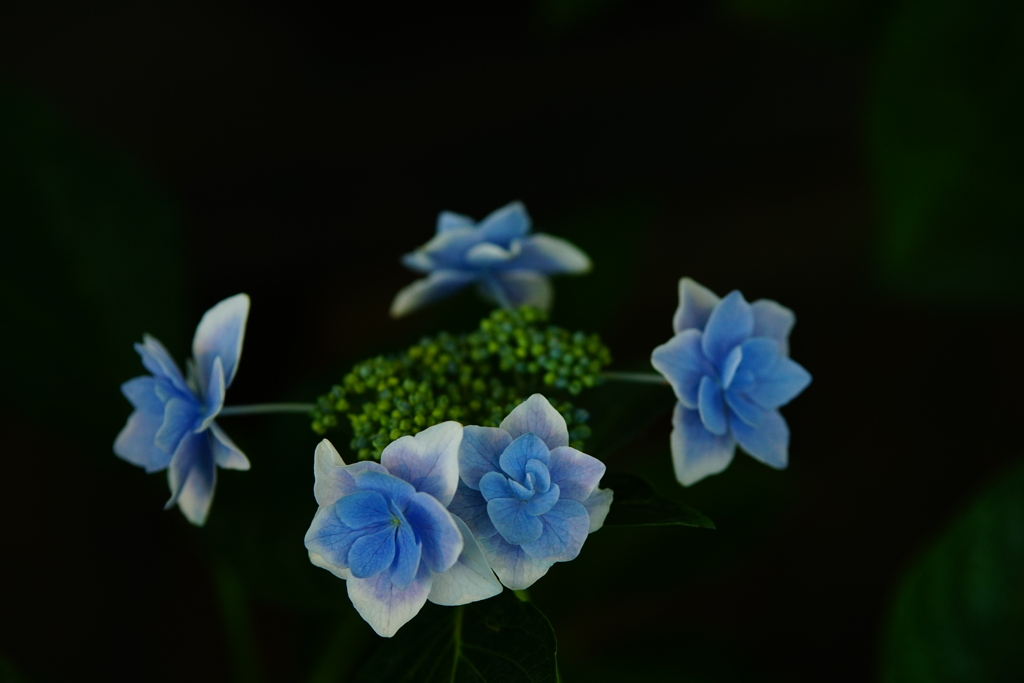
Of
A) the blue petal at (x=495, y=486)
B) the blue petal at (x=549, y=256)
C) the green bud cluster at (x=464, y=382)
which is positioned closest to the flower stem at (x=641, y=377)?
the green bud cluster at (x=464, y=382)

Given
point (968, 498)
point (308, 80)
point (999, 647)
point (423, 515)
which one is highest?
point (308, 80)

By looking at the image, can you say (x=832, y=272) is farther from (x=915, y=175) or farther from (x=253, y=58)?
(x=253, y=58)

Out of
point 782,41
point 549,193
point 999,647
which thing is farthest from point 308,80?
point 999,647

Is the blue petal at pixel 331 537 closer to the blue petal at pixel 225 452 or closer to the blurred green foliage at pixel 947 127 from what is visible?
the blue petal at pixel 225 452

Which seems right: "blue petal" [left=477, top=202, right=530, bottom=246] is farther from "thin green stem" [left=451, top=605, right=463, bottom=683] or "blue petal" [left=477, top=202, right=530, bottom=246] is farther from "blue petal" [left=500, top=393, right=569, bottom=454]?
"thin green stem" [left=451, top=605, right=463, bottom=683]

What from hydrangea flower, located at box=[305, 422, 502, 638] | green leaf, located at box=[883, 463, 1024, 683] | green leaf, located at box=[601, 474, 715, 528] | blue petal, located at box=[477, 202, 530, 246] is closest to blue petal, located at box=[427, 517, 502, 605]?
hydrangea flower, located at box=[305, 422, 502, 638]

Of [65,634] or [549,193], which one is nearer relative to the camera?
[65,634]
